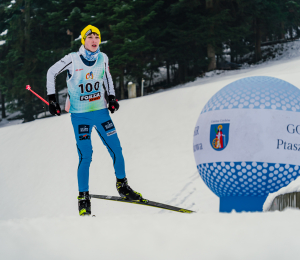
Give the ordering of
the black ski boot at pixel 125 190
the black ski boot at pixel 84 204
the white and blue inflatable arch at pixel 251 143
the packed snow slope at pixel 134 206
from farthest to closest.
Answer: the black ski boot at pixel 125 190 < the black ski boot at pixel 84 204 < the white and blue inflatable arch at pixel 251 143 < the packed snow slope at pixel 134 206

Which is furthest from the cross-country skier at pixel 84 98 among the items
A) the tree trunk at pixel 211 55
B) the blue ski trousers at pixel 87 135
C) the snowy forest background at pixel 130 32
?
the tree trunk at pixel 211 55

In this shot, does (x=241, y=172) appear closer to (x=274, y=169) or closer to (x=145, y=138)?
(x=274, y=169)

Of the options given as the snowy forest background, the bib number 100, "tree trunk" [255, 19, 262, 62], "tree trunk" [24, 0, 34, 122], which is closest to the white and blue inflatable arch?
the bib number 100

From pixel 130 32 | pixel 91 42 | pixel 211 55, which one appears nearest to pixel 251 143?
pixel 91 42

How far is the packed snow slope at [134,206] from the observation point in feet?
8.02

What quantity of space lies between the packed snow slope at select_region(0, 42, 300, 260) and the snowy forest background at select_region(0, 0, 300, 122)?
36.3 ft

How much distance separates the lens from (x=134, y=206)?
24.3ft

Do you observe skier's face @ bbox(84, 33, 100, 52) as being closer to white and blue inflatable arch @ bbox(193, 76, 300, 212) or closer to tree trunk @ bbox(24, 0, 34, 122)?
white and blue inflatable arch @ bbox(193, 76, 300, 212)

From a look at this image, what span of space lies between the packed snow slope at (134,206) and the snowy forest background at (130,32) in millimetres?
11060

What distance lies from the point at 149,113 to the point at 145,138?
188 cm

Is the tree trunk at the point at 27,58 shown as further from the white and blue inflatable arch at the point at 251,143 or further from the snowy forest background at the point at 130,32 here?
the white and blue inflatable arch at the point at 251,143

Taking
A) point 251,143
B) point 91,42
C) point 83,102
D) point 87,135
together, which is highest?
point 91,42

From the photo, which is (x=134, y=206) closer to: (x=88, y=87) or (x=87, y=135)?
(x=87, y=135)

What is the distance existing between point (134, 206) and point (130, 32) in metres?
19.3
